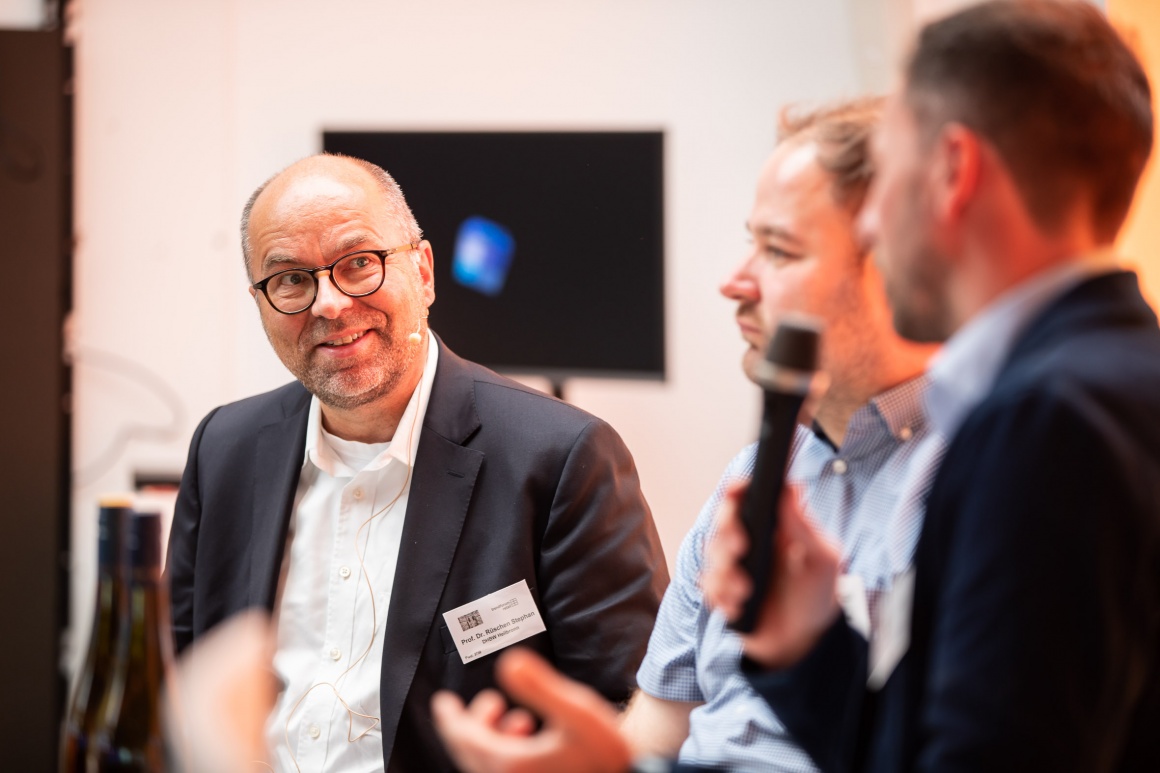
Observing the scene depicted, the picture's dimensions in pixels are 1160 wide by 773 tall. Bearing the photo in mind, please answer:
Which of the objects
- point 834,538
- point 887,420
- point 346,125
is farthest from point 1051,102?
Result: point 346,125

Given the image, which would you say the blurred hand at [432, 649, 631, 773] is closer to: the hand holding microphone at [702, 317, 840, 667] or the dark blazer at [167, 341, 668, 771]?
the hand holding microphone at [702, 317, 840, 667]

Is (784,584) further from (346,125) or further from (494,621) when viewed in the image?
(346,125)

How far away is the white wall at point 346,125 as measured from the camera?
3.36 m

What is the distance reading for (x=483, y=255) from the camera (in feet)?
10.0

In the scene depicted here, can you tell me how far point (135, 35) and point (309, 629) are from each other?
251cm

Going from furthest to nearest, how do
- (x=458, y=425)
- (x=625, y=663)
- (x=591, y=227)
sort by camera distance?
(x=591, y=227), (x=458, y=425), (x=625, y=663)

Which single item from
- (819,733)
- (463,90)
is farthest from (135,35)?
(819,733)

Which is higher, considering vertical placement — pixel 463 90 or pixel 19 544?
pixel 463 90

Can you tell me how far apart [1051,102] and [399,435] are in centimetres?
133

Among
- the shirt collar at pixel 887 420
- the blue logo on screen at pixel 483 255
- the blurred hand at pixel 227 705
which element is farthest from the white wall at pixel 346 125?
the blurred hand at pixel 227 705

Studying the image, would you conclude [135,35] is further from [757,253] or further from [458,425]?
[757,253]

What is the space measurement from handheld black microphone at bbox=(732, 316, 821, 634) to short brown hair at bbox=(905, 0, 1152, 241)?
0.69 feet

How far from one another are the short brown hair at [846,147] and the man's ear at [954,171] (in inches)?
18.6

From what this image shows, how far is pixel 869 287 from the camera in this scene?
1320 millimetres
